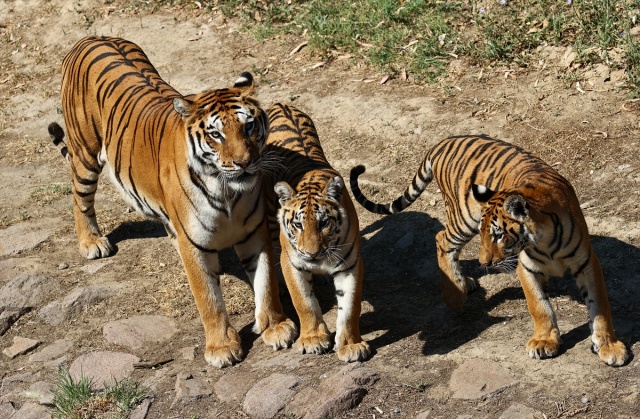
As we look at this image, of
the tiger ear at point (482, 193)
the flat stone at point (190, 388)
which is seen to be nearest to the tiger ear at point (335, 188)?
the tiger ear at point (482, 193)

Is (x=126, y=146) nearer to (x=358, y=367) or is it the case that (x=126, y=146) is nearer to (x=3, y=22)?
(x=358, y=367)

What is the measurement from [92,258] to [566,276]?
344cm

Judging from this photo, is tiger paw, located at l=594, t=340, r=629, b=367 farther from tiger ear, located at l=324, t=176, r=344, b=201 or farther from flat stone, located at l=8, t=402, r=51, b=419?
Answer: flat stone, located at l=8, t=402, r=51, b=419

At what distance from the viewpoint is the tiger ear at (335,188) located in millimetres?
5293

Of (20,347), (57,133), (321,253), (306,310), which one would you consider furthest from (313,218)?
(57,133)

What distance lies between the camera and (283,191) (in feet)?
17.6

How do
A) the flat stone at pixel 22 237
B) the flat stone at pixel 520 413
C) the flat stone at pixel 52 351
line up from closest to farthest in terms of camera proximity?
the flat stone at pixel 520 413 → the flat stone at pixel 52 351 → the flat stone at pixel 22 237

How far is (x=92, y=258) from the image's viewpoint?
7.22 metres

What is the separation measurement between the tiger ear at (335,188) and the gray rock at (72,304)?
6.87ft

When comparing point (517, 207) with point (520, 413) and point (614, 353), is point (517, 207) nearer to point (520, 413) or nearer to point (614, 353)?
point (614, 353)

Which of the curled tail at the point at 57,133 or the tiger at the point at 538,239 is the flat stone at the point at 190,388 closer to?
the tiger at the point at 538,239

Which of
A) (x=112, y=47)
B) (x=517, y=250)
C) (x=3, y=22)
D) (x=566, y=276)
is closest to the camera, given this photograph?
(x=517, y=250)

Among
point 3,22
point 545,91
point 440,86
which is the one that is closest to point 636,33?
point 545,91

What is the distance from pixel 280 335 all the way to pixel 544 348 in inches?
61.0
